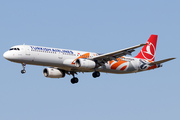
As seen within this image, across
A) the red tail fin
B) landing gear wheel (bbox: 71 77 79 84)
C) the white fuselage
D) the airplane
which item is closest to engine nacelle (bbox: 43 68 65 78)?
the airplane

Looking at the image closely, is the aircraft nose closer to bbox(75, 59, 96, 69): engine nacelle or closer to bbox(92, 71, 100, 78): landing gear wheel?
bbox(75, 59, 96, 69): engine nacelle

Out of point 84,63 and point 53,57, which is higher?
point 53,57

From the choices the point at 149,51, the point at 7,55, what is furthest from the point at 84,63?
the point at 149,51

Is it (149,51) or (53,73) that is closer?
(53,73)

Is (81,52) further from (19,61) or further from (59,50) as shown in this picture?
(19,61)

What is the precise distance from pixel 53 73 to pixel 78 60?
22.8 ft

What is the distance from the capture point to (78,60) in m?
58.3

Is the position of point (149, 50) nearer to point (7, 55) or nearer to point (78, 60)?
point (78, 60)

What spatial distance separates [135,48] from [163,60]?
28.5 feet

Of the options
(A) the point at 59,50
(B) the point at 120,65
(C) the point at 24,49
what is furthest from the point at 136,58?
(C) the point at 24,49

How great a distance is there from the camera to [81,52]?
6047cm

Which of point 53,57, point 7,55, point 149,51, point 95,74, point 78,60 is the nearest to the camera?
point 7,55

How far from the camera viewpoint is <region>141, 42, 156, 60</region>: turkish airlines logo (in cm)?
6850

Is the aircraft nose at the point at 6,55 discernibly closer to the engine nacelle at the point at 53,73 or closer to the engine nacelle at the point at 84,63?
the engine nacelle at the point at 53,73
